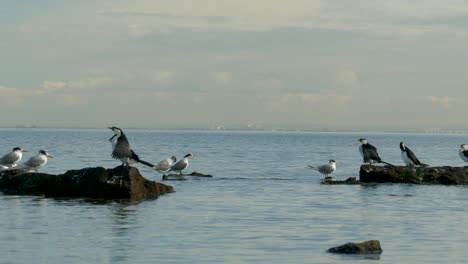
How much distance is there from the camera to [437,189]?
37.7m

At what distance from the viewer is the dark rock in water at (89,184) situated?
30547mm

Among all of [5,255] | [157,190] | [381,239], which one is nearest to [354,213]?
[381,239]

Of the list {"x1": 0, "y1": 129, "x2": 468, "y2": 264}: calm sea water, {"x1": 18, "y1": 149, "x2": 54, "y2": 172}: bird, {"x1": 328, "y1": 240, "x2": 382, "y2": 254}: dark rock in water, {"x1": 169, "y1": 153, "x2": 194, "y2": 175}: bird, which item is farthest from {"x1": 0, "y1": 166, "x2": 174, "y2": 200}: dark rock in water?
{"x1": 328, "y1": 240, "x2": 382, "y2": 254}: dark rock in water

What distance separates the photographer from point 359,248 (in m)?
18.2

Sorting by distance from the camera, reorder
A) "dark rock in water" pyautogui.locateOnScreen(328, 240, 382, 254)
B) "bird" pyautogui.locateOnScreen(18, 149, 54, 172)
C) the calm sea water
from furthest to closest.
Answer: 1. "bird" pyautogui.locateOnScreen(18, 149, 54, 172)
2. the calm sea water
3. "dark rock in water" pyautogui.locateOnScreen(328, 240, 382, 254)

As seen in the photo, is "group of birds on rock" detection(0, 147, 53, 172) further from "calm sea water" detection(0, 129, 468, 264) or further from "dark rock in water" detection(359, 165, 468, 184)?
"dark rock in water" detection(359, 165, 468, 184)

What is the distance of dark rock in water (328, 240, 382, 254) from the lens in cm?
1823

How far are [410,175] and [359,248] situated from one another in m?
23.0

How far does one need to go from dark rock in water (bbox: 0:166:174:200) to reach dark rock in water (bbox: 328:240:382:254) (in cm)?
1344

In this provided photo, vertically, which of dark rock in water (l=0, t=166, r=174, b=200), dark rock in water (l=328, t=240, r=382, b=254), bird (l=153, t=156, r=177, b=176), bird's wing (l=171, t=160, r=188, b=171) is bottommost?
dark rock in water (l=328, t=240, r=382, b=254)

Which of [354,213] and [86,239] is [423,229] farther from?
[86,239]

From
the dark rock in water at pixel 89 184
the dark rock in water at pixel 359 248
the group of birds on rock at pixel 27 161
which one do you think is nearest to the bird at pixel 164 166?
the group of birds on rock at pixel 27 161

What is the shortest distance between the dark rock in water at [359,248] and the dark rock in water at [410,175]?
70.4 feet

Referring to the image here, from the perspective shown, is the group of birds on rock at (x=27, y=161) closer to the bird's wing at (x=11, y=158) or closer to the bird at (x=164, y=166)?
the bird's wing at (x=11, y=158)
